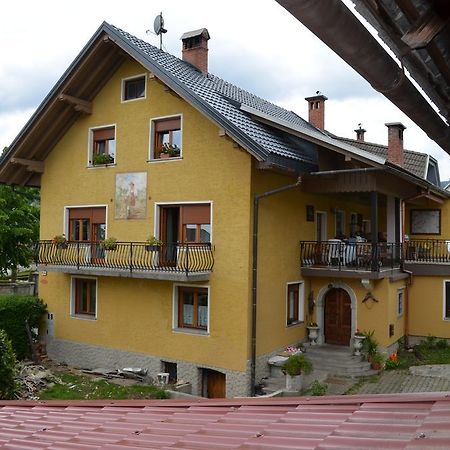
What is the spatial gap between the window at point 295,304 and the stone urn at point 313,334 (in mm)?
437

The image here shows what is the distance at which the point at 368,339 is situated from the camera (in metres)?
15.7

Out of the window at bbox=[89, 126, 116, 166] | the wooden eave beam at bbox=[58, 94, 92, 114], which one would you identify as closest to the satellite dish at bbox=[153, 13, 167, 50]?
the wooden eave beam at bbox=[58, 94, 92, 114]

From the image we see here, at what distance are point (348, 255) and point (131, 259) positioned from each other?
272 inches

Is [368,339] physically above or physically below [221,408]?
below

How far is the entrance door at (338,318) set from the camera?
16.6 meters

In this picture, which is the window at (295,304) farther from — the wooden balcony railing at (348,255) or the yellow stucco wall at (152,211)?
the yellow stucco wall at (152,211)

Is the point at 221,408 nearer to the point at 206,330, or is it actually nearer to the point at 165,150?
the point at 206,330

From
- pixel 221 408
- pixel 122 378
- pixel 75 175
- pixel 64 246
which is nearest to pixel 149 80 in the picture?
pixel 75 175

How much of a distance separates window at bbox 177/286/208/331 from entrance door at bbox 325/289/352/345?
4563mm

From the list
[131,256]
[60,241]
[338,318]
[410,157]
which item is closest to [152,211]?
[131,256]

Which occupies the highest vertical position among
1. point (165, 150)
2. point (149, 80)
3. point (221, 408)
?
point (149, 80)

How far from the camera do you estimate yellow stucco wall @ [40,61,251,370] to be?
46.6 ft

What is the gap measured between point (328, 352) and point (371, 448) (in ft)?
44.4

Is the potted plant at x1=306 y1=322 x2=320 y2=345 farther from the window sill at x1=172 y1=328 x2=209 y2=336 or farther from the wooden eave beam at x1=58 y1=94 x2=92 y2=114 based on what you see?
the wooden eave beam at x1=58 y1=94 x2=92 y2=114
